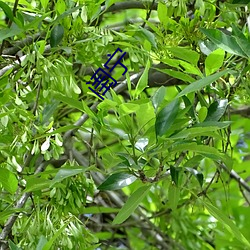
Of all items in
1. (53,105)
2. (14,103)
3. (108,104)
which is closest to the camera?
(108,104)

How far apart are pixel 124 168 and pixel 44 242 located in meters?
0.14

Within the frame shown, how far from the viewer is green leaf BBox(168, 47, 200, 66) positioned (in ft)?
2.90

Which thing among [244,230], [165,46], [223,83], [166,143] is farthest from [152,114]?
[244,230]

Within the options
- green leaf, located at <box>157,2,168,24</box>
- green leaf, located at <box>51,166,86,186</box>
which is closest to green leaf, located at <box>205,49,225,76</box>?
green leaf, located at <box>157,2,168,24</box>

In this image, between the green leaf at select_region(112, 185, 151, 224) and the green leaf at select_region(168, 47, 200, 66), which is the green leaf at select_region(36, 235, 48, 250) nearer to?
the green leaf at select_region(112, 185, 151, 224)

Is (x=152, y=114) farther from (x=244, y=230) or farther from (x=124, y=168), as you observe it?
(x=244, y=230)

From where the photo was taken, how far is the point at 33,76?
0.94m

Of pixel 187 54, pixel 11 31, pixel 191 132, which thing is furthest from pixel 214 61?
pixel 11 31

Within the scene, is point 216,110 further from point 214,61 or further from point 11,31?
point 11,31

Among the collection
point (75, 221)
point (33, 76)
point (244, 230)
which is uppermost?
point (33, 76)

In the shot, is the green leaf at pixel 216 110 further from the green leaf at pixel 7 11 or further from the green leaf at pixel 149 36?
the green leaf at pixel 7 11

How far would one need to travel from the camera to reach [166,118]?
82cm

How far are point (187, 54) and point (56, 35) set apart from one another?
6.9 inches

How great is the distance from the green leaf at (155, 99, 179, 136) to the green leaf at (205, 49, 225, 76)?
3.6 inches
